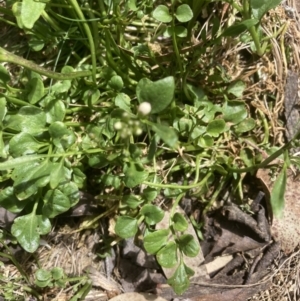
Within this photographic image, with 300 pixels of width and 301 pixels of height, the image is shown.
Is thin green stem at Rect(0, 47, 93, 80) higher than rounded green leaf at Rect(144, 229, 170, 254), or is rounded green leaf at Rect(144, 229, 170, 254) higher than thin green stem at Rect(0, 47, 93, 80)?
thin green stem at Rect(0, 47, 93, 80)

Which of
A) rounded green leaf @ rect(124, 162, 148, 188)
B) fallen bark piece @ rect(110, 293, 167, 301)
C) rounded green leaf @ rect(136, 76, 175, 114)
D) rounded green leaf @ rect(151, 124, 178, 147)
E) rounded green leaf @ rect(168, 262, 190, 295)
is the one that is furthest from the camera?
fallen bark piece @ rect(110, 293, 167, 301)

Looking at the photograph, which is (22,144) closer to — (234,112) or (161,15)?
(161,15)

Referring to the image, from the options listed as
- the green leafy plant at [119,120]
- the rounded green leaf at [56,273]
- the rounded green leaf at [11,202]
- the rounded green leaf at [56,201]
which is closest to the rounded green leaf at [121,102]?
the green leafy plant at [119,120]

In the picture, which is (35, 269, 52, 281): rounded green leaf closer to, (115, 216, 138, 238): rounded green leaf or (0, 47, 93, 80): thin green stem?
(115, 216, 138, 238): rounded green leaf

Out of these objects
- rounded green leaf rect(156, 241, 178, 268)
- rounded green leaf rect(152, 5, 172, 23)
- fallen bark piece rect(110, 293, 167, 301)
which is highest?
rounded green leaf rect(152, 5, 172, 23)

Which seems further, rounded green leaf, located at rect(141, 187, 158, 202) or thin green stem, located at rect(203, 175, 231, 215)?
thin green stem, located at rect(203, 175, 231, 215)

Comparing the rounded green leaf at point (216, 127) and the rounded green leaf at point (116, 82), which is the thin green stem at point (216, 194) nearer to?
the rounded green leaf at point (216, 127)

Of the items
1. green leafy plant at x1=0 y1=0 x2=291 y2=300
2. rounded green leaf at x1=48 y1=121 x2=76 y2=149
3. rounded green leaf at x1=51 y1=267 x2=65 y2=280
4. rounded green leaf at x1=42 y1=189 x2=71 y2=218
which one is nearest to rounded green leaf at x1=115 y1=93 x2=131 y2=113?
green leafy plant at x1=0 y1=0 x2=291 y2=300
